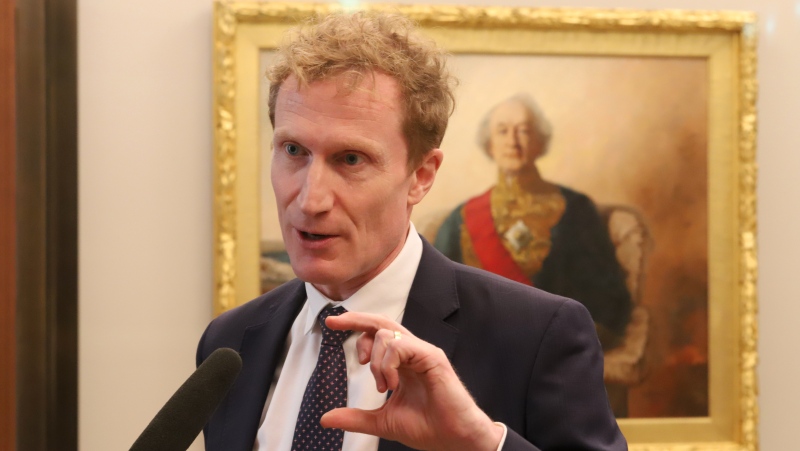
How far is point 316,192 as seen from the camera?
1549mm

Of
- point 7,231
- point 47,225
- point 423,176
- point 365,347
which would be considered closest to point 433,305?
point 423,176

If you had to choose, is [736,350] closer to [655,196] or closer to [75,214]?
[655,196]

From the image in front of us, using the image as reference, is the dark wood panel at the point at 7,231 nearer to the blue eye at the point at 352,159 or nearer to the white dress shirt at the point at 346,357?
the white dress shirt at the point at 346,357

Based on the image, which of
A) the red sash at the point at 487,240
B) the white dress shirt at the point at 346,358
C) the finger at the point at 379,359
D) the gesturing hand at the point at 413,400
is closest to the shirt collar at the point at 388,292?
the white dress shirt at the point at 346,358

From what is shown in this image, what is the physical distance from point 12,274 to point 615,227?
189 centimetres

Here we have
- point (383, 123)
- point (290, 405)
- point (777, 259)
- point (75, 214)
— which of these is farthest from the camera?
point (777, 259)

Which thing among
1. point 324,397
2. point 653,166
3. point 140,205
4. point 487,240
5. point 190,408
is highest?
point 653,166

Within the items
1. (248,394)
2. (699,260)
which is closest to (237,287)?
(248,394)

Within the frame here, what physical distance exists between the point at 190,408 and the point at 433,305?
0.76 m

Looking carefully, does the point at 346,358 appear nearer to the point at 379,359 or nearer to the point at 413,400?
the point at 413,400

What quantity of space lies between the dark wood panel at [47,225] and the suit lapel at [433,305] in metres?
1.43

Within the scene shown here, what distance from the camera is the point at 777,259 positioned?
303 cm

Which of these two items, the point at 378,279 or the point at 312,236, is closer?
the point at 312,236

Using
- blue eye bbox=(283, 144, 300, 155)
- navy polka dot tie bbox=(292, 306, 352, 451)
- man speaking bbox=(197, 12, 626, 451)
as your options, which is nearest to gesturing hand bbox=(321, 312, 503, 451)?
man speaking bbox=(197, 12, 626, 451)
